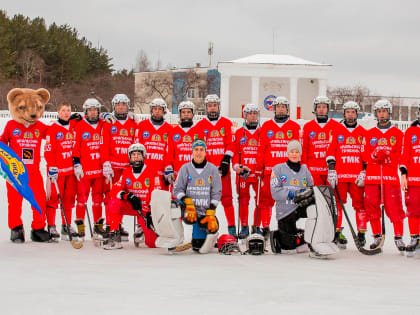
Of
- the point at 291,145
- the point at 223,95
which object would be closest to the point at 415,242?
the point at 291,145

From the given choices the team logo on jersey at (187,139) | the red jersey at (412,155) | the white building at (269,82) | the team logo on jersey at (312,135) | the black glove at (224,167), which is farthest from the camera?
the white building at (269,82)

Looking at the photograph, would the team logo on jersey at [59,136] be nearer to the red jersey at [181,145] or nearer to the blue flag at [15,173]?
the blue flag at [15,173]

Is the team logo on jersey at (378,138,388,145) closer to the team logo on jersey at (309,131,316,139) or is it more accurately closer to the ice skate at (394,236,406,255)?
the team logo on jersey at (309,131,316,139)

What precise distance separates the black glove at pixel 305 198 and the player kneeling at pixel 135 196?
1.71 metres

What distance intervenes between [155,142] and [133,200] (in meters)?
1.21

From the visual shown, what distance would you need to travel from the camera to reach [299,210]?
6375mm

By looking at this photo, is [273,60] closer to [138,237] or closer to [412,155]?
[412,155]

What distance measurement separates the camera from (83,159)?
729 cm

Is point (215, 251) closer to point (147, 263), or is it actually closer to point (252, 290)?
point (147, 263)

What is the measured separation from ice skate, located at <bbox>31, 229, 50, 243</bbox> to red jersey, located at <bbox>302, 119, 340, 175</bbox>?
11.2 feet

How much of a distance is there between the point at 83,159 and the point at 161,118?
117cm

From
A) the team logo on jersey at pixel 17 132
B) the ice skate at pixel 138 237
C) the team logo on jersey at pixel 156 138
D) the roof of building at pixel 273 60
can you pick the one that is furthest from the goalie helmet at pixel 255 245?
the roof of building at pixel 273 60

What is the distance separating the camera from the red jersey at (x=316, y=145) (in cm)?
719

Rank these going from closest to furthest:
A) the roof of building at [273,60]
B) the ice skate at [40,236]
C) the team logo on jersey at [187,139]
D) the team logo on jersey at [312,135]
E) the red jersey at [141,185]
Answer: the red jersey at [141,185] → the ice skate at [40,236] → the team logo on jersey at [312,135] → the team logo on jersey at [187,139] → the roof of building at [273,60]
